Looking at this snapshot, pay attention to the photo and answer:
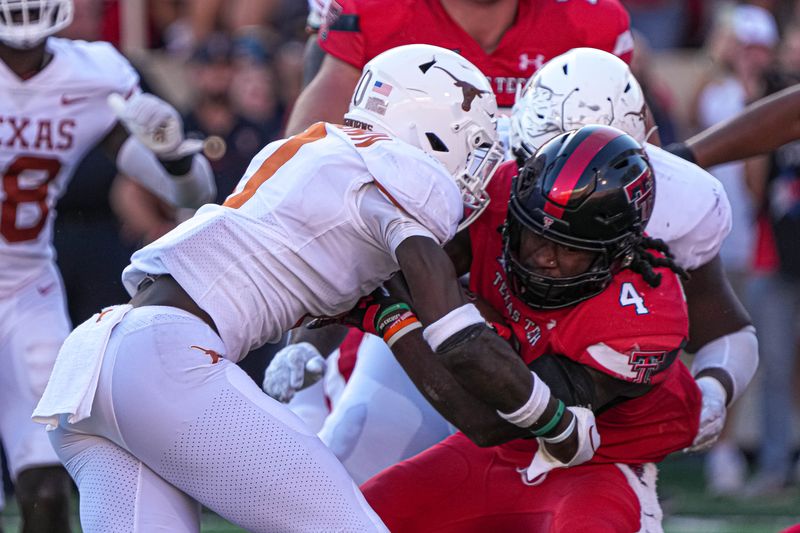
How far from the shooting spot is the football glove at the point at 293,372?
151 inches

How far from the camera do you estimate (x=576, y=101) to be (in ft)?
12.7

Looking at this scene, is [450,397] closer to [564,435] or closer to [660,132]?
[564,435]

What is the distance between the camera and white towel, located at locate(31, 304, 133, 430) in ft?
9.98

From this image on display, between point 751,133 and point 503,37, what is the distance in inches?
32.9

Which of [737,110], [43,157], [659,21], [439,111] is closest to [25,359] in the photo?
[43,157]

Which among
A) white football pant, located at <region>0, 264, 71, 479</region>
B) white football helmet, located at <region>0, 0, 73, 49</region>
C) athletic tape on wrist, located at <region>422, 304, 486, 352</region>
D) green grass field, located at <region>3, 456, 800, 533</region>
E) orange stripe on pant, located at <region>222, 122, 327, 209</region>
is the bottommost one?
green grass field, located at <region>3, 456, 800, 533</region>

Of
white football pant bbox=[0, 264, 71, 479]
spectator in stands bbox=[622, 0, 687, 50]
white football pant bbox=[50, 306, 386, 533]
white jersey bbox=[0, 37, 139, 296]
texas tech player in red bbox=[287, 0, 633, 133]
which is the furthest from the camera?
spectator in stands bbox=[622, 0, 687, 50]

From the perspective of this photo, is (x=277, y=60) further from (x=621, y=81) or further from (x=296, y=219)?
(x=296, y=219)

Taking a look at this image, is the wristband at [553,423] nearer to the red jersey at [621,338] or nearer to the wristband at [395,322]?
the red jersey at [621,338]

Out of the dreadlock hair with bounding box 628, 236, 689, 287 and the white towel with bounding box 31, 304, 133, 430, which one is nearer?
the white towel with bounding box 31, 304, 133, 430

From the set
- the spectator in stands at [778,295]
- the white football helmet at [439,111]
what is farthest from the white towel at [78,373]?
the spectator in stands at [778,295]

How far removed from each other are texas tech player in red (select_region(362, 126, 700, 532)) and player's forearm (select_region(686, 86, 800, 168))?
908mm

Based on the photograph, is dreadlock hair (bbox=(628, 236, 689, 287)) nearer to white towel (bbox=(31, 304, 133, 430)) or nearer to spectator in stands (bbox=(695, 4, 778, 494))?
white towel (bbox=(31, 304, 133, 430))

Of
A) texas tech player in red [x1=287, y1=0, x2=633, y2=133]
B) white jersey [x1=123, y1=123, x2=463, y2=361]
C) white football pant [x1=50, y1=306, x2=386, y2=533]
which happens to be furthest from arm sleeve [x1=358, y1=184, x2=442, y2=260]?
texas tech player in red [x1=287, y1=0, x2=633, y2=133]
